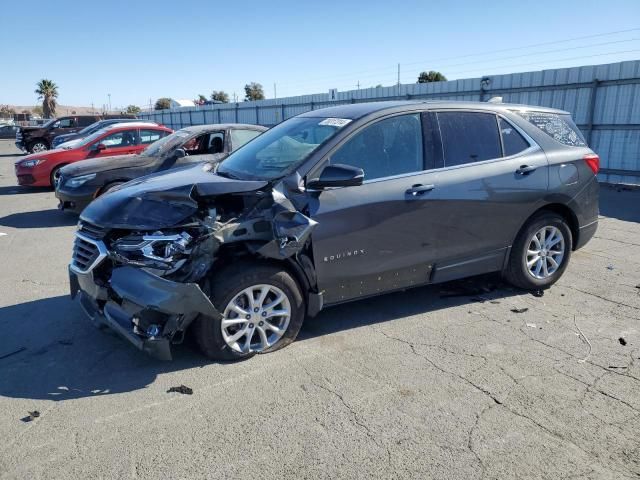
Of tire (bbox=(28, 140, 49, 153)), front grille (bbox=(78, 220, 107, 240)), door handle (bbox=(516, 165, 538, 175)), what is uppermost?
door handle (bbox=(516, 165, 538, 175))

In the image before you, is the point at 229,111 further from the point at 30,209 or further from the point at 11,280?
the point at 11,280

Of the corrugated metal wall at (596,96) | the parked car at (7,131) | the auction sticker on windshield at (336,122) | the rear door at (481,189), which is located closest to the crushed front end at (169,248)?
the auction sticker on windshield at (336,122)

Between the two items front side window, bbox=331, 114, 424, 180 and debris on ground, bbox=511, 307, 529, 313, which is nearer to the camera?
front side window, bbox=331, 114, 424, 180

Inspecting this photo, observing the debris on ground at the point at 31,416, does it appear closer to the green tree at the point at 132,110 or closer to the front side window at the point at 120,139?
the front side window at the point at 120,139

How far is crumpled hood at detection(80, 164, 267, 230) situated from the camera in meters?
3.74

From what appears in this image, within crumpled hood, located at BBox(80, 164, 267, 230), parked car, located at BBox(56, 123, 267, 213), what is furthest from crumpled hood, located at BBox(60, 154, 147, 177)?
crumpled hood, located at BBox(80, 164, 267, 230)

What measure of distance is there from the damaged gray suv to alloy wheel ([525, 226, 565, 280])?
0.01m

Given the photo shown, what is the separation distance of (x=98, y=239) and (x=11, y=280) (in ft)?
9.29

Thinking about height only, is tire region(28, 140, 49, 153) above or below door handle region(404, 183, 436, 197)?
below

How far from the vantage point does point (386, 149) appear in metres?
4.43

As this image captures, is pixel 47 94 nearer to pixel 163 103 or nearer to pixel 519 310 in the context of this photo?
pixel 163 103

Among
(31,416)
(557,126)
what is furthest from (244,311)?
(557,126)

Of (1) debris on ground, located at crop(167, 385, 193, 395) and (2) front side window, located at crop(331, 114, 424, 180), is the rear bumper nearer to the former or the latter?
(1) debris on ground, located at crop(167, 385, 193, 395)

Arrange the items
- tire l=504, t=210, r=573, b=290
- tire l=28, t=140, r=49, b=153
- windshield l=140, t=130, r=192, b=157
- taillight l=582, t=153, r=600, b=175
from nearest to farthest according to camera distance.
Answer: tire l=504, t=210, r=573, b=290
taillight l=582, t=153, r=600, b=175
windshield l=140, t=130, r=192, b=157
tire l=28, t=140, r=49, b=153
